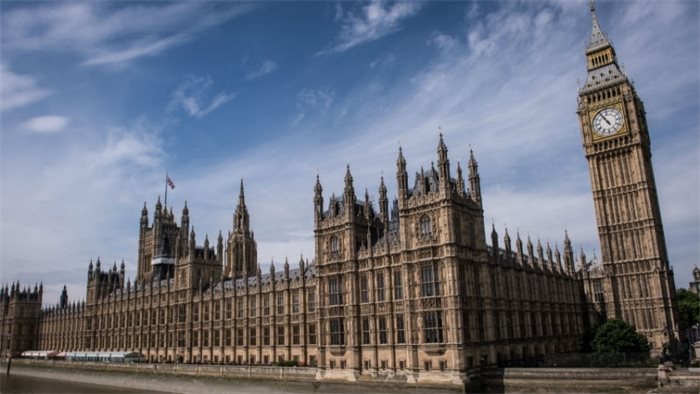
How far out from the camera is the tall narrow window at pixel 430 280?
55938 millimetres

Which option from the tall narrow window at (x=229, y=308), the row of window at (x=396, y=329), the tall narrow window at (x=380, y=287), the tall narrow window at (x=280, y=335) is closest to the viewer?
the row of window at (x=396, y=329)

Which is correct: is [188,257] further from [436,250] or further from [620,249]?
[620,249]

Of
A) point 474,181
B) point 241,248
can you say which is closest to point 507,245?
point 474,181

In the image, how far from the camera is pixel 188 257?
105 metres

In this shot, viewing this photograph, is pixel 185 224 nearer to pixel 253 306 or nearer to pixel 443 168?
pixel 253 306

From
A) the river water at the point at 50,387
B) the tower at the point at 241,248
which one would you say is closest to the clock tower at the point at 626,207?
the tower at the point at 241,248

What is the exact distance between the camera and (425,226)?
58219 millimetres

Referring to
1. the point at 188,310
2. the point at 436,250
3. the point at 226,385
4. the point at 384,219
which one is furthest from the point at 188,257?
the point at 436,250

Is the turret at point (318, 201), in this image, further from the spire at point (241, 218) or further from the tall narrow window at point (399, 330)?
the spire at point (241, 218)

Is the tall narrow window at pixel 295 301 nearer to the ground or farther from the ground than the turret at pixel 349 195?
nearer to the ground

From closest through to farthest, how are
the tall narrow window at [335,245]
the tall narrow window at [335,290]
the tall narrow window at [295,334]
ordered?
the tall narrow window at [335,290] → the tall narrow window at [335,245] → the tall narrow window at [295,334]

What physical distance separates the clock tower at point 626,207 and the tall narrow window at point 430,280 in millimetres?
45874

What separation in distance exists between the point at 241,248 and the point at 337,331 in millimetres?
59334

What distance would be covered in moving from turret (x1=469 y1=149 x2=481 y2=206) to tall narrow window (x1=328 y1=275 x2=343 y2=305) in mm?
18883
